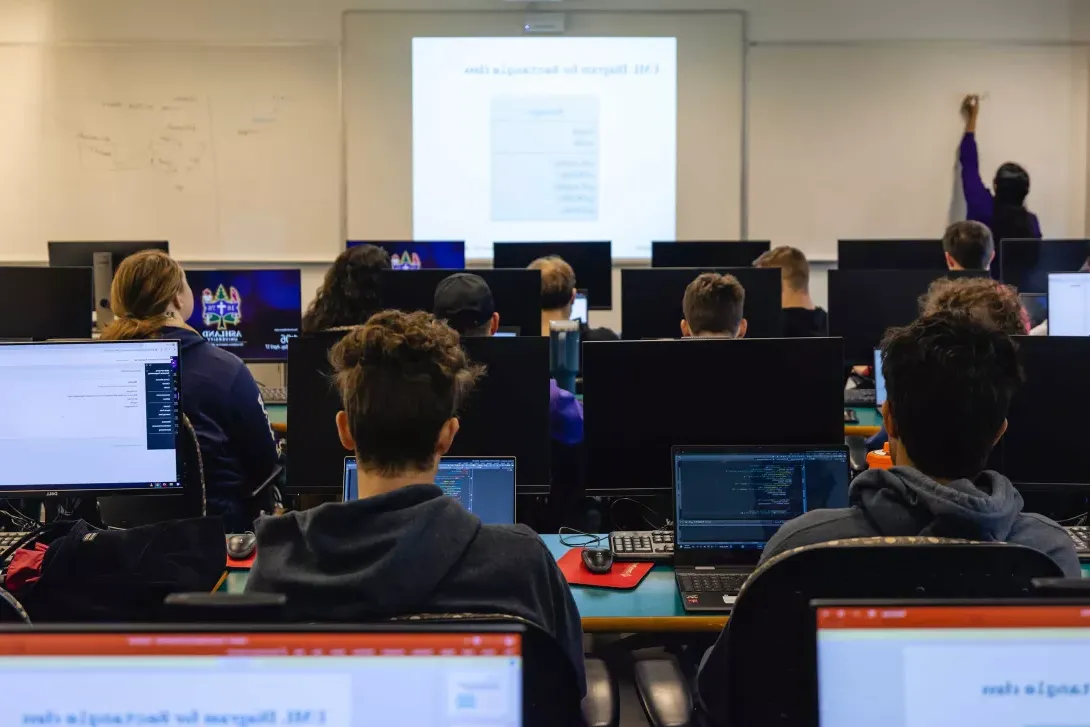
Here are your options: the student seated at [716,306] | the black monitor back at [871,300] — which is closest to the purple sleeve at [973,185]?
the black monitor back at [871,300]

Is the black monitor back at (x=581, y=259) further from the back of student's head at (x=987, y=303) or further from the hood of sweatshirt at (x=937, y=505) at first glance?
the hood of sweatshirt at (x=937, y=505)

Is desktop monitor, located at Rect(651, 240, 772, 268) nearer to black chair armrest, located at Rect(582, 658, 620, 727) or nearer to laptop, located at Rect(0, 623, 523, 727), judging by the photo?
black chair armrest, located at Rect(582, 658, 620, 727)

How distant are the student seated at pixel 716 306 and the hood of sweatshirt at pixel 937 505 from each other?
1546 millimetres

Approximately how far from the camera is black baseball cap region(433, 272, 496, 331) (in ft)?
9.32

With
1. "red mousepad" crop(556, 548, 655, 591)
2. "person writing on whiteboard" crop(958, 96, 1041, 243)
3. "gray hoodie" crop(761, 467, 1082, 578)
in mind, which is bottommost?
"red mousepad" crop(556, 548, 655, 591)

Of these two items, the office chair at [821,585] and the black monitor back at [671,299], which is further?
the black monitor back at [671,299]

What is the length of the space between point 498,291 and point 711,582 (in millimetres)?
1909

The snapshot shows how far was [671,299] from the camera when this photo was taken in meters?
3.97

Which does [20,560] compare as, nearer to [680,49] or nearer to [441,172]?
[441,172]

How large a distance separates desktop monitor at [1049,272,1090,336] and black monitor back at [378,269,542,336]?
6.22 ft

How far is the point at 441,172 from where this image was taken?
6105 mm

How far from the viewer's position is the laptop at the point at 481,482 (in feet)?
7.13

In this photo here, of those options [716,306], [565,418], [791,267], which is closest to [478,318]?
[565,418]

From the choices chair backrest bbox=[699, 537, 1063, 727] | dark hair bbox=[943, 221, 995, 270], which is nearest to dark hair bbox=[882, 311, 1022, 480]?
chair backrest bbox=[699, 537, 1063, 727]
